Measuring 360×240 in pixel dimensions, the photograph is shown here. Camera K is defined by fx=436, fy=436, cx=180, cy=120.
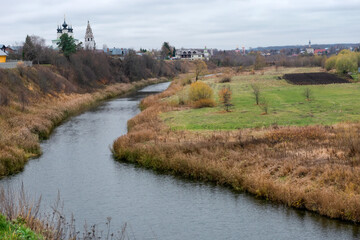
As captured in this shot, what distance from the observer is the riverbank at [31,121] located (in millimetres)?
29858

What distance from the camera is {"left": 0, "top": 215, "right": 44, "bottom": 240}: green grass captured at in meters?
12.6

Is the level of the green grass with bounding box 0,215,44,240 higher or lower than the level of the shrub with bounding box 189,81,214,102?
lower

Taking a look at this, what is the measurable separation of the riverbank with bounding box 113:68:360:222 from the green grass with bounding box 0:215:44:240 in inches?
511

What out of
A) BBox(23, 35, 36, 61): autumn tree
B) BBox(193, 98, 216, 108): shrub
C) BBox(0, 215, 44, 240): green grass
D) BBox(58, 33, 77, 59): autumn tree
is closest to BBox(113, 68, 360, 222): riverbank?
BBox(0, 215, 44, 240): green grass

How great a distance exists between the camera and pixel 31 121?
139ft

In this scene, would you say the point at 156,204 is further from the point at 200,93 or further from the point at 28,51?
the point at 28,51

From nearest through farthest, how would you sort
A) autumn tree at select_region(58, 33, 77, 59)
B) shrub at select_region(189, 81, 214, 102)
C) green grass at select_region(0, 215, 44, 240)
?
green grass at select_region(0, 215, 44, 240), shrub at select_region(189, 81, 214, 102), autumn tree at select_region(58, 33, 77, 59)

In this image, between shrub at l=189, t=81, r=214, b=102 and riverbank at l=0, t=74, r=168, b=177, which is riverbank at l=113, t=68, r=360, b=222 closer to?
riverbank at l=0, t=74, r=168, b=177

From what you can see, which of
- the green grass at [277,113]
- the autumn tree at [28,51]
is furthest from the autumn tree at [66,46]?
the green grass at [277,113]

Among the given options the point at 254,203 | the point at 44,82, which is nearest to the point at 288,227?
the point at 254,203

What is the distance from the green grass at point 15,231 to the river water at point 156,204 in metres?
6.19

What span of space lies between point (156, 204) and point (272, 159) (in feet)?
25.8

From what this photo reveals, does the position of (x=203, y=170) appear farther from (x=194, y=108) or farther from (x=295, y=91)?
(x=295, y=91)

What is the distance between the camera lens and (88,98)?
69688mm
